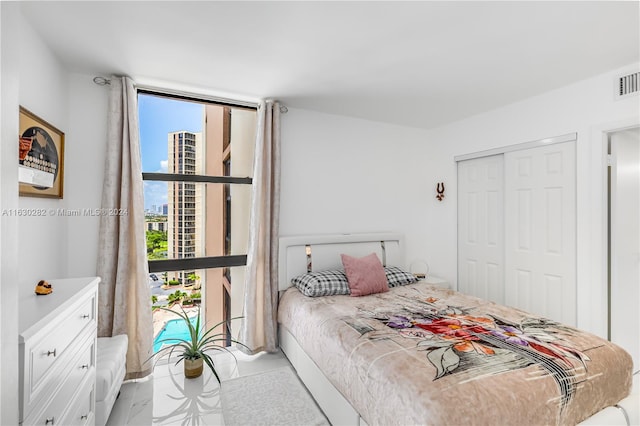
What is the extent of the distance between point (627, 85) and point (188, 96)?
3.68m

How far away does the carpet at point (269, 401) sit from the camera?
6.74ft

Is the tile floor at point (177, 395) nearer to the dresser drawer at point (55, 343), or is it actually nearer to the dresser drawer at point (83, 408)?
the dresser drawer at point (83, 408)

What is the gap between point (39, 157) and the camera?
6.28 ft

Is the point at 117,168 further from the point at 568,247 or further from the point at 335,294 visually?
the point at 568,247

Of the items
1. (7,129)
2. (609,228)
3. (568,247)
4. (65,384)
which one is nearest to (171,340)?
(65,384)

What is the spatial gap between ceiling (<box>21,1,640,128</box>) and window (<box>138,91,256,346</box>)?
0.39 meters

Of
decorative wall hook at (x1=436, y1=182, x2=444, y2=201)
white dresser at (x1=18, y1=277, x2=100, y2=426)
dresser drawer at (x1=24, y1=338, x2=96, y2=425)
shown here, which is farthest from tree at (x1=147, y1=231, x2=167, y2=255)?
decorative wall hook at (x1=436, y1=182, x2=444, y2=201)

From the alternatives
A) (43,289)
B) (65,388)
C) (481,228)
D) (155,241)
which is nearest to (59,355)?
(65,388)

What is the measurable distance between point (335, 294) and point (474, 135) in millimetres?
2537

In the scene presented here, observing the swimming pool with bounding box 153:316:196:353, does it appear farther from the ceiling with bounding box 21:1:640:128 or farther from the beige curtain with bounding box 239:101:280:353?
the ceiling with bounding box 21:1:640:128

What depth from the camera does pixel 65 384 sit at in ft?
4.60

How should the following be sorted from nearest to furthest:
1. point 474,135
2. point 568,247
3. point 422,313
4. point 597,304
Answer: point 422,313
point 597,304
point 568,247
point 474,135

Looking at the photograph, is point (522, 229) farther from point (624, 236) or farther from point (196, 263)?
point (196, 263)

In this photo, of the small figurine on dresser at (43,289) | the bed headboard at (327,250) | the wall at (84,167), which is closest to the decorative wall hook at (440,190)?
the bed headboard at (327,250)
